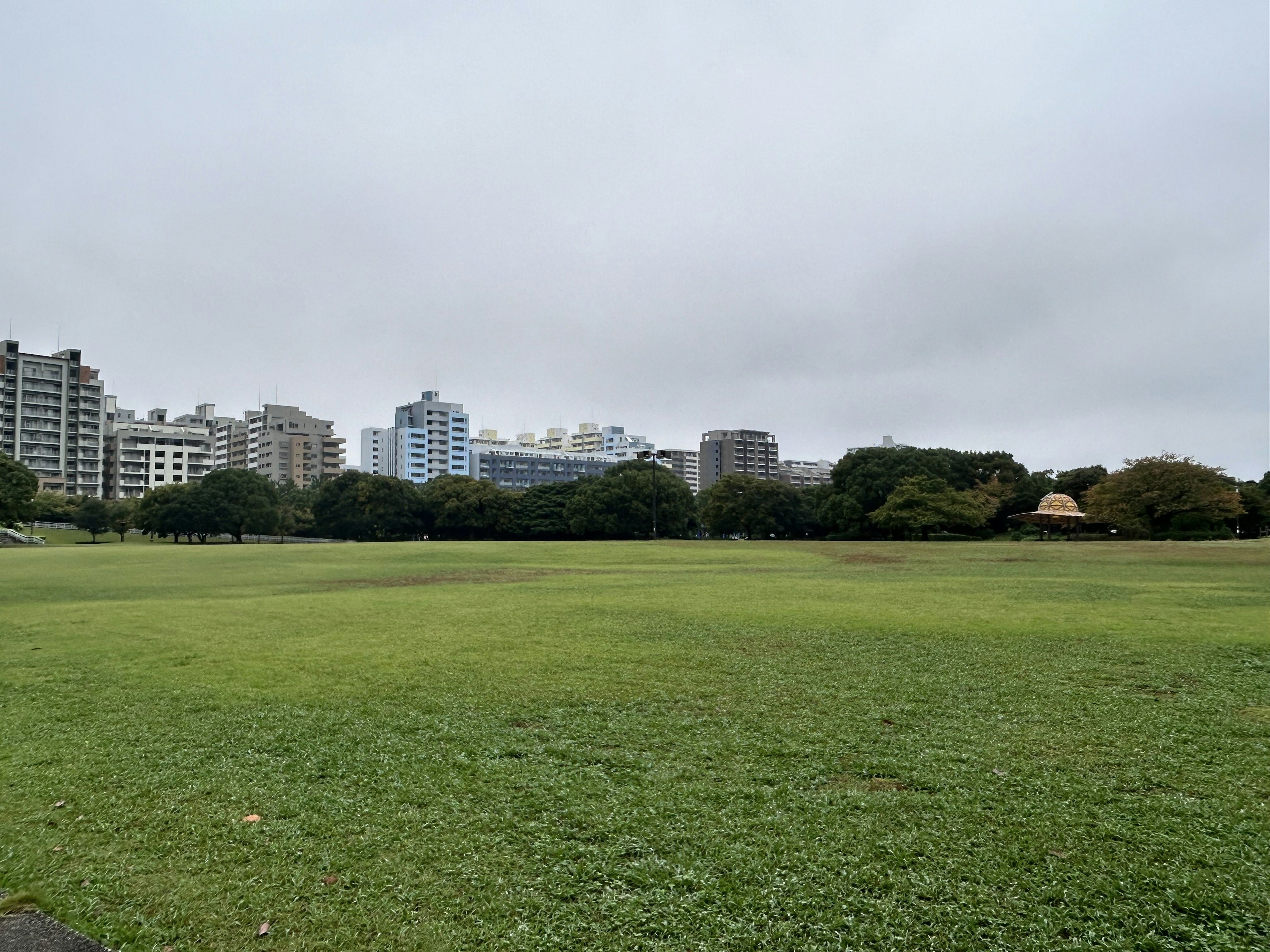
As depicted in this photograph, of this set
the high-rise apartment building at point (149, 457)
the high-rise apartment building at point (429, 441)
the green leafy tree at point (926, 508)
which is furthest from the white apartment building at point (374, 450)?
the green leafy tree at point (926, 508)

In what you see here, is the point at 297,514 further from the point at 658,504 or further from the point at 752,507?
the point at 752,507

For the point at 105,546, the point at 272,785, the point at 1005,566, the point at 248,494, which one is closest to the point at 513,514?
the point at 248,494

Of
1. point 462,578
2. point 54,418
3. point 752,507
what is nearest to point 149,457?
Result: point 54,418

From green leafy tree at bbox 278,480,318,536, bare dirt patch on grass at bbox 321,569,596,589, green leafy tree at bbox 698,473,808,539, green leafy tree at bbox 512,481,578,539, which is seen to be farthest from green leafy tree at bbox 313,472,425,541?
bare dirt patch on grass at bbox 321,569,596,589

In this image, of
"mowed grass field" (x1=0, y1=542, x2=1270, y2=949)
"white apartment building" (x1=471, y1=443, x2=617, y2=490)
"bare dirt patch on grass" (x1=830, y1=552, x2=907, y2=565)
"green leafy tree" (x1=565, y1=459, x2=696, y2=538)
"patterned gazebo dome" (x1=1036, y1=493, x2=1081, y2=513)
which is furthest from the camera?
"white apartment building" (x1=471, y1=443, x2=617, y2=490)

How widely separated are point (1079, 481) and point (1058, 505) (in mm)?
10655

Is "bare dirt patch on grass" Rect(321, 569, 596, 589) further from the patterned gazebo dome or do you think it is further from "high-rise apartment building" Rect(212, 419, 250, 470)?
"high-rise apartment building" Rect(212, 419, 250, 470)

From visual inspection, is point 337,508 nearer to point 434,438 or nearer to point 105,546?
point 105,546

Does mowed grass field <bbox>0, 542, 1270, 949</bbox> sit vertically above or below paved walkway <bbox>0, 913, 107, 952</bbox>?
above

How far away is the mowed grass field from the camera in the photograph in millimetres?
3637

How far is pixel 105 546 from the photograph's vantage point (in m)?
53.3

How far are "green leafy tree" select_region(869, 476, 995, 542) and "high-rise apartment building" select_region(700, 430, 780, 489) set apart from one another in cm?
10895

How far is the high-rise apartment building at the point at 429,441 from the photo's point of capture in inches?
5999

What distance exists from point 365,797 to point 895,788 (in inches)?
133
